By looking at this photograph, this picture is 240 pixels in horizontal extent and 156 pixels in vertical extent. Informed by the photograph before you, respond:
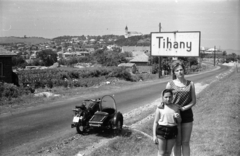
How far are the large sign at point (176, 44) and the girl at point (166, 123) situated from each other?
1691 millimetres

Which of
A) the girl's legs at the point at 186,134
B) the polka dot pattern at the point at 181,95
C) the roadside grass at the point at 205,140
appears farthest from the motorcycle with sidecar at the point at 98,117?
the polka dot pattern at the point at 181,95

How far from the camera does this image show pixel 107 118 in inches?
286

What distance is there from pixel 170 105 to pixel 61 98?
10.9m

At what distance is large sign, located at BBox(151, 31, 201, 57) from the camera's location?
545 centimetres

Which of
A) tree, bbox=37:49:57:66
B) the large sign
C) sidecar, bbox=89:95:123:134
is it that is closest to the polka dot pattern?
the large sign

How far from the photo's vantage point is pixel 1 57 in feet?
78.1

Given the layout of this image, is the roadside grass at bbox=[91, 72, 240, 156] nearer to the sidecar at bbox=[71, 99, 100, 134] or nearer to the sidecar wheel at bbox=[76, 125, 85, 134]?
the sidecar at bbox=[71, 99, 100, 134]

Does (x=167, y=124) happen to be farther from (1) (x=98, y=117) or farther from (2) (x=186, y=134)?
(1) (x=98, y=117)

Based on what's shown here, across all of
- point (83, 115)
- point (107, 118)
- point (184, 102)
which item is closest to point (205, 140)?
point (184, 102)

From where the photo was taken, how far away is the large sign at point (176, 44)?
17.9 ft

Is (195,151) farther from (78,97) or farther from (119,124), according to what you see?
(78,97)

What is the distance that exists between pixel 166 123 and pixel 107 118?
3448mm

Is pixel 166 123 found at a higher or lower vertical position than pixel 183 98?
lower

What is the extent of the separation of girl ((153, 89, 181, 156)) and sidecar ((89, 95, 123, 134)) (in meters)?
3.08
